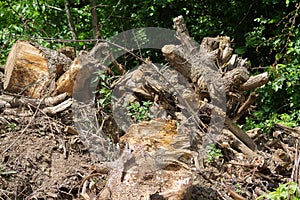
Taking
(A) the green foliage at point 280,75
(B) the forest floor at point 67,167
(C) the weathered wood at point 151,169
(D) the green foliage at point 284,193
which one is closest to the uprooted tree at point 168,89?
(B) the forest floor at point 67,167

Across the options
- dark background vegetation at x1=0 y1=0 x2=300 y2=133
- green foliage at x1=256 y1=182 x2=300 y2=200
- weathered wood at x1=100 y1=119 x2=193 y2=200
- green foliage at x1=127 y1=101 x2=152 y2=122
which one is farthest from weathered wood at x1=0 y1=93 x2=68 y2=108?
green foliage at x1=256 y1=182 x2=300 y2=200

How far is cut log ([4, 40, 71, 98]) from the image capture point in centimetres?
→ 487

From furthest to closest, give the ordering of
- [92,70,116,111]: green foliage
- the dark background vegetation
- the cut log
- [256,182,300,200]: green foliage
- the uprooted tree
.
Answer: the dark background vegetation → the cut log → [92,70,116,111]: green foliage → the uprooted tree → [256,182,300,200]: green foliage

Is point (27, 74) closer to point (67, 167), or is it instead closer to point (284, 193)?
point (67, 167)

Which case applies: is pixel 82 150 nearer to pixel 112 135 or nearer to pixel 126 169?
pixel 112 135

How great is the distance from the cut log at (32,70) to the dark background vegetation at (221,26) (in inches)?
39.8

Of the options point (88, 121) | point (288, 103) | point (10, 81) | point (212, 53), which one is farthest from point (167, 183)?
point (288, 103)

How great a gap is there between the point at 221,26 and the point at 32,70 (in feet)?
10.6

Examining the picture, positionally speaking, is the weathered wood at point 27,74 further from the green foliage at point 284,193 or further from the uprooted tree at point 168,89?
the green foliage at point 284,193

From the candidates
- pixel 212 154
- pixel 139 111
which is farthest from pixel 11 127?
pixel 212 154

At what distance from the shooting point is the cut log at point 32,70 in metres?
4.87

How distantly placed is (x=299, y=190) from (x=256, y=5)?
363 cm

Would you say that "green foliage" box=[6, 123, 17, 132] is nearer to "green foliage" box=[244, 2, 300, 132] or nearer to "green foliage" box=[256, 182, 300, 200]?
"green foliage" box=[256, 182, 300, 200]

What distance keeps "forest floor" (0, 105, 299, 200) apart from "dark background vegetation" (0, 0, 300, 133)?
1.21m
